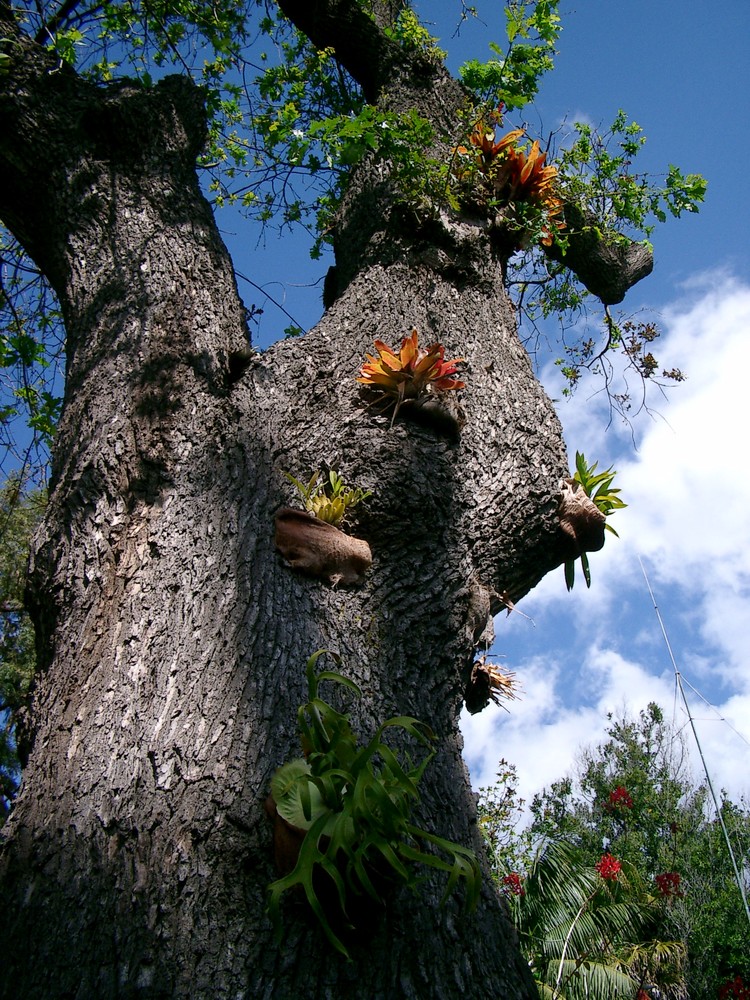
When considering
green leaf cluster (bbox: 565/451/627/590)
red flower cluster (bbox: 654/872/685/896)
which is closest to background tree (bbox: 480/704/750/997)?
red flower cluster (bbox: 654/872/685/896)

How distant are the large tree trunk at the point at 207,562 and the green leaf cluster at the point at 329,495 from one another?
0.17 ft

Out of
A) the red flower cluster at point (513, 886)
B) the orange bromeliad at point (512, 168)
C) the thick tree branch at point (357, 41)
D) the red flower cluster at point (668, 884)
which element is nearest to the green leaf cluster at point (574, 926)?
the red flower cluster at point (513, 886)

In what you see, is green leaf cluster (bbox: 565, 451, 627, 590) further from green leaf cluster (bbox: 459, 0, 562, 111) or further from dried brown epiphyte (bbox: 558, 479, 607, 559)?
green leaf cluster (bbox: 459, 0, 562, 111)

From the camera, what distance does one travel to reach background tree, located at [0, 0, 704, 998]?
1425 millimetres

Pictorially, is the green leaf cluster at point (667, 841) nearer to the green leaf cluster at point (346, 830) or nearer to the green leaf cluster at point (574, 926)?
the green leaf cluster at point (574, 926)

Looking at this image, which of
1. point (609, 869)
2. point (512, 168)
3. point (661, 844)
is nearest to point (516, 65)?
point (512, 168)

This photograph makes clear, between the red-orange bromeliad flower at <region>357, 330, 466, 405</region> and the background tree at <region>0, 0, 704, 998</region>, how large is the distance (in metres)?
0.11

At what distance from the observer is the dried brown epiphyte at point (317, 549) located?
203 cm

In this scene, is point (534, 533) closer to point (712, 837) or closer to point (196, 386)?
point (196, 386)

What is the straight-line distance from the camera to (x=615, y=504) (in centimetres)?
296

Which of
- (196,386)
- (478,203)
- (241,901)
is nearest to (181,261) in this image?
(196,386)

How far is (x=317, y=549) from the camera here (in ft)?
6.69

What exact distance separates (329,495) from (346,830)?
110 cm

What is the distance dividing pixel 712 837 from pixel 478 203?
440 inches
